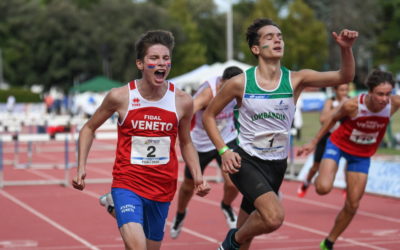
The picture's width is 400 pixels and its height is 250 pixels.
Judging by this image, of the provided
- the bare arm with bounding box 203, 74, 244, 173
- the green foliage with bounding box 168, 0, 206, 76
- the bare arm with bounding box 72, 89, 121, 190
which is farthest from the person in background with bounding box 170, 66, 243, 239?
the green foliage with bounding box 168, 0, 206, 76

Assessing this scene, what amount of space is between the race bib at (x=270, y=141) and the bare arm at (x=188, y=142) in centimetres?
57

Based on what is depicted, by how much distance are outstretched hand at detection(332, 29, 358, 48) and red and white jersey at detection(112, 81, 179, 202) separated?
4.11 ft

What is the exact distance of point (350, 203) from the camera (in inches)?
345

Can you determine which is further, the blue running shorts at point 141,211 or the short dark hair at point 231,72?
the short dark hair at point 231,72

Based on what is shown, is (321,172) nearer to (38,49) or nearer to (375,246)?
(375,246)

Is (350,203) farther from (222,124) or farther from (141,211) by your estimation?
(141,211)

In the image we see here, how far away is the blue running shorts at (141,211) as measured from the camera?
20.1ft

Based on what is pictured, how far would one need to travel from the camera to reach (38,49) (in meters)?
79.2

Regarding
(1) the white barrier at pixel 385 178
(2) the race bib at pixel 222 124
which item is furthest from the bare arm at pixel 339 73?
(1) the white barrier at pixel 385 178

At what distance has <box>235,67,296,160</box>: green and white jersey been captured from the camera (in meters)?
6.74

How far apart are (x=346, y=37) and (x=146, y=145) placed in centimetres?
160

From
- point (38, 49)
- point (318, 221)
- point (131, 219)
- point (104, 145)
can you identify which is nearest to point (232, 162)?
point (131, 219)

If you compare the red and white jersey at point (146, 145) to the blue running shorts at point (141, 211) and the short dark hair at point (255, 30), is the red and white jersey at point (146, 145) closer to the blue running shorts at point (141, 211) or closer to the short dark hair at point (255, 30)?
the blue running shorts at point (141, 211)

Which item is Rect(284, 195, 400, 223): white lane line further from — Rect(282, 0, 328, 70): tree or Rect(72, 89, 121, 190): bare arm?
Rect(282, 0, 328, 70): tree
